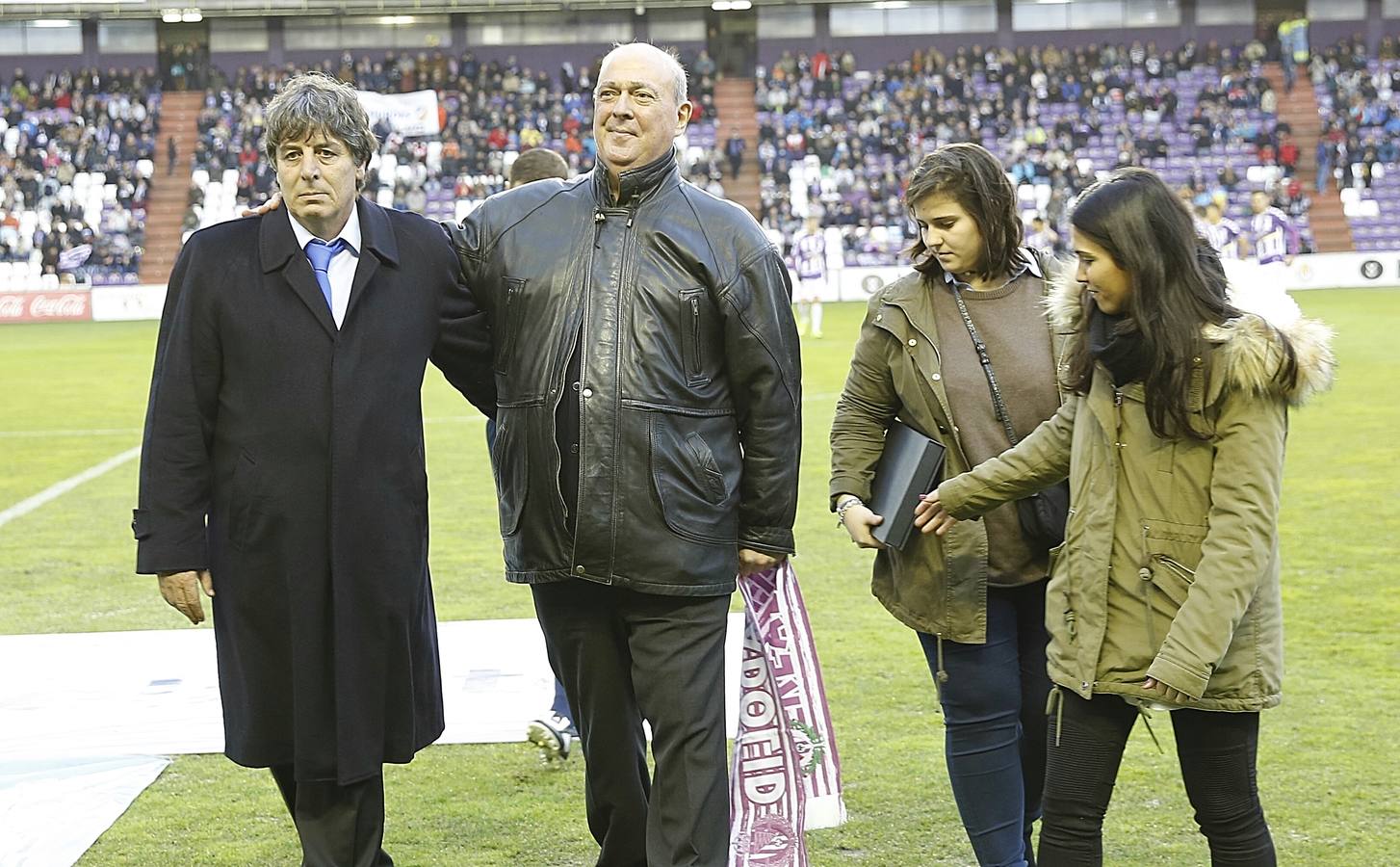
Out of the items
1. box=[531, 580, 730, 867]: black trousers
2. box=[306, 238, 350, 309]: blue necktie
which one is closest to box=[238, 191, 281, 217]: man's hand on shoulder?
box=[306, 238, 350, 309]: blue necktie

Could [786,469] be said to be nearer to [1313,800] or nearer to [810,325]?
[1313,800]

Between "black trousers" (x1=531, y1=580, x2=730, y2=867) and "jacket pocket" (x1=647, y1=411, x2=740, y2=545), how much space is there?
176 mm

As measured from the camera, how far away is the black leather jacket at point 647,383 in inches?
138

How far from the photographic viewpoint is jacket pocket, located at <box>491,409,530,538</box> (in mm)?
3600

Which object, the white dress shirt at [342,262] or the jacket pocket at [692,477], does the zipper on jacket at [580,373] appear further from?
the white dress shirt at [342,262]

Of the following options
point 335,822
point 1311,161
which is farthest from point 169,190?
point 335,822

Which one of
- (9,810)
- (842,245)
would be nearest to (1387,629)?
(9,810)

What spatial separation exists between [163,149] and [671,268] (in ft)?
141

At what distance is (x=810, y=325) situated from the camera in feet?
81.9

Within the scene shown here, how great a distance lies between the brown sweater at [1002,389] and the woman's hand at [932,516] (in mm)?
172

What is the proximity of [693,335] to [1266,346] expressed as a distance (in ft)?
4.06

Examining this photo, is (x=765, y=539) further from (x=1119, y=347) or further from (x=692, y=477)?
(x=1119, y=347)

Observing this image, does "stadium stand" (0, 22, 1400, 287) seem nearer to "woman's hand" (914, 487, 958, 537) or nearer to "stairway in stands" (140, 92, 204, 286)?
"stairway in stands" (140, 92, 204, 286)

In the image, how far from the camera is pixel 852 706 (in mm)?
5766
